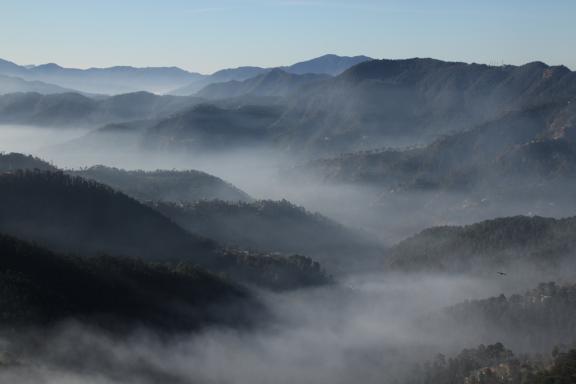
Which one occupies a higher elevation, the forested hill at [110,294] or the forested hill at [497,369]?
the forested hill at [110,294]

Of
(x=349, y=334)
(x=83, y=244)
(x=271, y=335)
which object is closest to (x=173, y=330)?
(x=271, y=335)

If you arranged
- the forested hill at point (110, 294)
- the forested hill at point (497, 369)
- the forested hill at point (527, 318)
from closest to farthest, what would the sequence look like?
the forested hill at point (497, 369)
the forested hill at point (110, 294)
the forested hill at point (527, 318)

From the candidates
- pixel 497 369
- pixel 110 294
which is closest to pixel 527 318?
pixel 497 369

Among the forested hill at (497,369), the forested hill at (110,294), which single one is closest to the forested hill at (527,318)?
the forested hill at (497,369)

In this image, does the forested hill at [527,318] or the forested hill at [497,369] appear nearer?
the forested hill at [497,369]

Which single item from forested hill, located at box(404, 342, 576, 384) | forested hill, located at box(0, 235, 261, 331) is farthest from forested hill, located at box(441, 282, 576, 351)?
forested hill, located at box(0, 235, 261, 331)

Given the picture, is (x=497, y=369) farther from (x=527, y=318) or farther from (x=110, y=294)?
(x=110, y=294)

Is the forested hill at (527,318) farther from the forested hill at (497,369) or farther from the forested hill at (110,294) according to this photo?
the forested hill at (110,294)

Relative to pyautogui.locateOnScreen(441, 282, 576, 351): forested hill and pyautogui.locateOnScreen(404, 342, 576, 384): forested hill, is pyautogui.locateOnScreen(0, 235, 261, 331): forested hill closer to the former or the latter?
pyautogui.locateOnScreen(404, 342, 576, 384): forested hill

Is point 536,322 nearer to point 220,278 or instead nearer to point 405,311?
point 405,311
